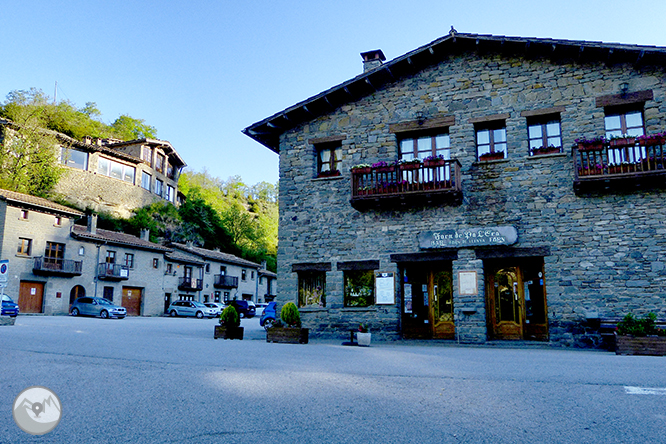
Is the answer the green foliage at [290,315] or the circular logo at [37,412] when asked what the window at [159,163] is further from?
the circular logo at [37,412]

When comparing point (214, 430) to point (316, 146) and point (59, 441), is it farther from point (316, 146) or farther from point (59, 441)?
point (316, 146)

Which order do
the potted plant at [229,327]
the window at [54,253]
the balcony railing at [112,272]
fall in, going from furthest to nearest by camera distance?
the balcony railing at [112,272]
the window at [54,253]
the potted plant at [229,327]

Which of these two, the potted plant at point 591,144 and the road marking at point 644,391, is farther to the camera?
the potted plant at point 591,144

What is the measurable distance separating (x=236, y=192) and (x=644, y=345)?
249 ft

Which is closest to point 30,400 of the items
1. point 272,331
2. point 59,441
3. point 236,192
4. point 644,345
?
point 59,441

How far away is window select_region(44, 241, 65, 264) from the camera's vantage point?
34969 millimetres

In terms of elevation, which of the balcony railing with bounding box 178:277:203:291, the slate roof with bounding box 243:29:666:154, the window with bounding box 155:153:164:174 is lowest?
the balcony railing with bounding box 178:277:203:291

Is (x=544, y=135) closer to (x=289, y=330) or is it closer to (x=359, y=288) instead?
(x=359, y=288)

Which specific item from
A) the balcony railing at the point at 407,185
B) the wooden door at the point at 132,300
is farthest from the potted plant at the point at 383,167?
the wooden door at the point at 132,300

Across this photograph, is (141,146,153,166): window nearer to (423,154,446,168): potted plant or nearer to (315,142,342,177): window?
(315,142,342,177): window

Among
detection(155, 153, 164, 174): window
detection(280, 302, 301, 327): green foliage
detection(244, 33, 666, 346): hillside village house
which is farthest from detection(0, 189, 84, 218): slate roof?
detection(280, 302, 301, 327): green foliage

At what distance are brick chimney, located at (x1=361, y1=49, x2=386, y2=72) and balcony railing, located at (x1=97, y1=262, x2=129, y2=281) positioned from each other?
1093 inches

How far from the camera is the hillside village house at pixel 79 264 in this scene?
33.4 metres

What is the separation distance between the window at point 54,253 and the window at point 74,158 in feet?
39.8
